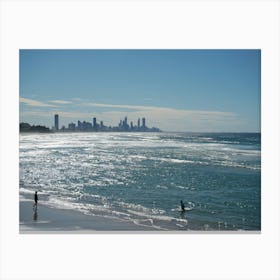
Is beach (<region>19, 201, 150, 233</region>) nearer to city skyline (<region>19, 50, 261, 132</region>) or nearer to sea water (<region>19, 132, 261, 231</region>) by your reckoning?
sea water (<region>19, 132, 261, 231</region>)

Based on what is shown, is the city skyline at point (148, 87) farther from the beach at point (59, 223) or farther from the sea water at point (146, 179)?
the beach at point (59, 223)

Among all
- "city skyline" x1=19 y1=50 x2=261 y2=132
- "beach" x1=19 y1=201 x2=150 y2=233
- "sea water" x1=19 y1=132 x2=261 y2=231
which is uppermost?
"city skyline" x1=19 y1=50 x2=261 y2=132

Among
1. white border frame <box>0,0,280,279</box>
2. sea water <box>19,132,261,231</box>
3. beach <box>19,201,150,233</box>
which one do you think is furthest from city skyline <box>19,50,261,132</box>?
beach <box>19,201,150,233</box>
